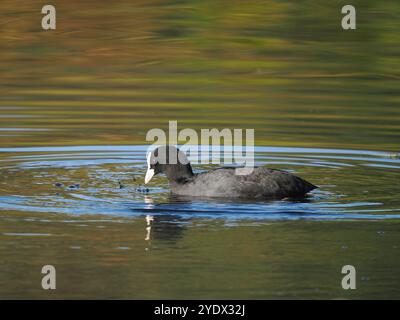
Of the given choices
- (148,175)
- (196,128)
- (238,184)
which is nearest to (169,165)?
(148,175)

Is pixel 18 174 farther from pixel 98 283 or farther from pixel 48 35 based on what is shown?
pixel 48 35

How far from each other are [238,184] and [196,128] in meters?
4.03

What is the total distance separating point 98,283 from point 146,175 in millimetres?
3506

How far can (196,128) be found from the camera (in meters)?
15.9

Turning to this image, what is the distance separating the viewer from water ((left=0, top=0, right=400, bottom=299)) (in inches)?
373

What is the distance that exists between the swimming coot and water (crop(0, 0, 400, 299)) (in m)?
0.18

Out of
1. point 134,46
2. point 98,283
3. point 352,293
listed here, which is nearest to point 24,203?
point 98,283

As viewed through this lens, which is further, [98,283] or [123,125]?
[123,125]

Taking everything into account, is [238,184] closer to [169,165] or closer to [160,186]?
[169,165]

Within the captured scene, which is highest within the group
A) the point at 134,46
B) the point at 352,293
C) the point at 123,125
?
the point at 134,46

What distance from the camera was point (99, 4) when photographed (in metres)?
25.9

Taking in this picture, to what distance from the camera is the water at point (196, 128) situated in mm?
9484

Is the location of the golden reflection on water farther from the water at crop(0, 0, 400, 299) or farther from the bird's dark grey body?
the bird's dark grey body

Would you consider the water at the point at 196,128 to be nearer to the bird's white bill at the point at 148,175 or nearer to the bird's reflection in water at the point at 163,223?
the bird's reflection in water at the point at 163,223
